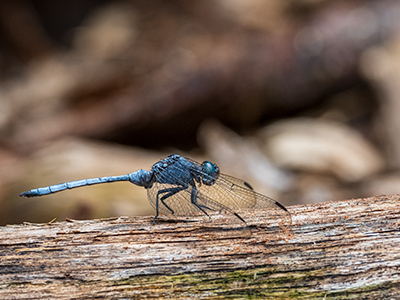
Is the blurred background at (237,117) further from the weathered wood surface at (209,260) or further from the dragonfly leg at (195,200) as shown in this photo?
the weathered wood surface at (209,260)

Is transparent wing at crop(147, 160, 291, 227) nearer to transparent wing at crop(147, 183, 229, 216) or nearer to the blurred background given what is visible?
transparent wing at crop(147, 183, 229, 216)

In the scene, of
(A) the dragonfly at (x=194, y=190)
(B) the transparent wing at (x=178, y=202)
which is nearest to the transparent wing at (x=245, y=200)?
(A) the dragonfly at (x=194, y=190)

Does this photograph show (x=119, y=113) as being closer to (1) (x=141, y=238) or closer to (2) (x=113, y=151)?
(2) (x=113, y=151)

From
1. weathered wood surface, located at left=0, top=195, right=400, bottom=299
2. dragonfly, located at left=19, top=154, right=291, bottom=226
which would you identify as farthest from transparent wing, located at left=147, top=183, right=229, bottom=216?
weathered wood surface, located at left=0, top=195, right=400, bottom=299

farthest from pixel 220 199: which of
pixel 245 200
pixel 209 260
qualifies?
pixel 209 260

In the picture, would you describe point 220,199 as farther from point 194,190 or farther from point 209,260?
point 209,260

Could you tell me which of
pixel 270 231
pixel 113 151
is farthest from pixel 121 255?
pixel 113 151
